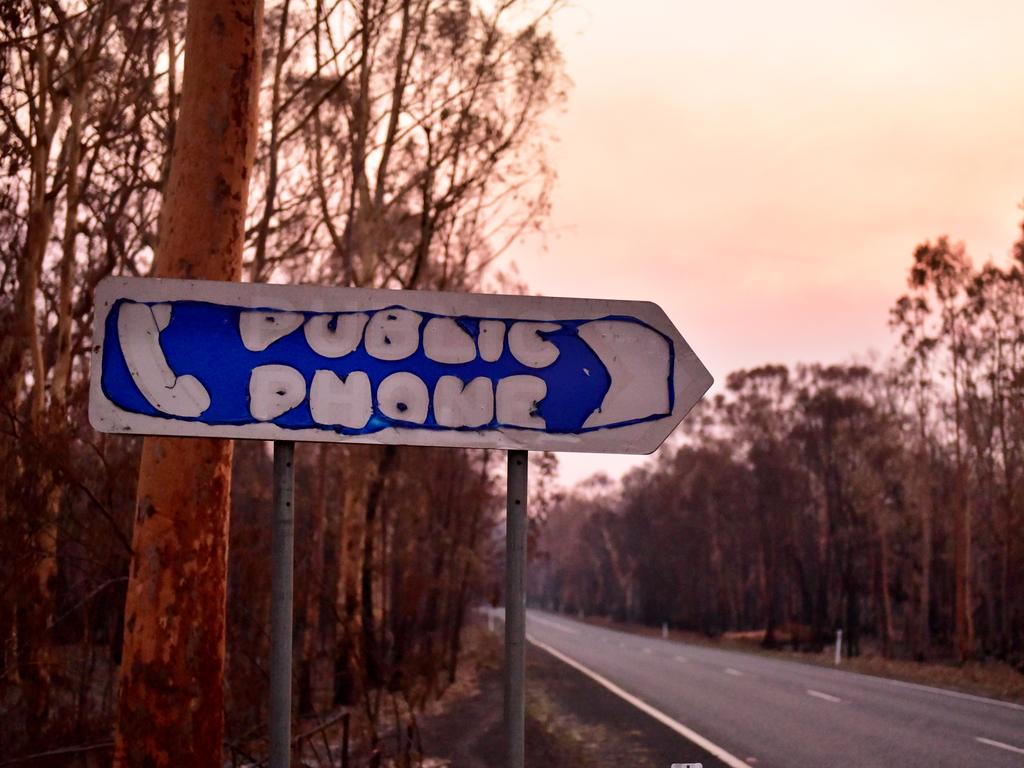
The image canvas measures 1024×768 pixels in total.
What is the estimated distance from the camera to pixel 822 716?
1464 centimetres

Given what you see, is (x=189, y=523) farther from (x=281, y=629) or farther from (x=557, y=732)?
(x=557, y=732)

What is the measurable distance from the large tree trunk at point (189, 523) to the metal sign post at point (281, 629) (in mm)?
1354

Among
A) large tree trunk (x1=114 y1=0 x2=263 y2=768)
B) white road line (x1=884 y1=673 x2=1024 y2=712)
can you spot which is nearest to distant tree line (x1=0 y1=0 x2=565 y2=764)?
large tree trunk (x1=114 y1=0 x2=263 y2=768)

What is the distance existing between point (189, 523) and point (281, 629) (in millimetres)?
1489

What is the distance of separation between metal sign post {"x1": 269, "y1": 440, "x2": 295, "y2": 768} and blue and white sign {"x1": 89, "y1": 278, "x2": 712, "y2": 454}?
266 mm

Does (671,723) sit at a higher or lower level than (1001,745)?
lower

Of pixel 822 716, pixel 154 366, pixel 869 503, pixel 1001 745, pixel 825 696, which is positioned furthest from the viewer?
pixel 869 503

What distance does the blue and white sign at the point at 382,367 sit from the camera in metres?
3.48

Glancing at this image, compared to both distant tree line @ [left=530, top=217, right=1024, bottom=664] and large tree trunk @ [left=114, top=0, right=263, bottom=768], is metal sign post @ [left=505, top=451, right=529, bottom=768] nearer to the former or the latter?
large tree trunk @ [left=114, top=0, right=263, bottom=768]

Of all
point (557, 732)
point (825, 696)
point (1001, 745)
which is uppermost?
point (1001, 745)

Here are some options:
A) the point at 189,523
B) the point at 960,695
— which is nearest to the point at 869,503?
the point at 960,695

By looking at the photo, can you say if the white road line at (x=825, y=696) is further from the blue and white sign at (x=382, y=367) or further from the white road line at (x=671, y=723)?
the blue and white sign at (x=382, y=367)

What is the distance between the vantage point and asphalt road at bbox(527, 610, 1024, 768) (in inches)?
440

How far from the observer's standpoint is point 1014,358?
40438 millimetres
